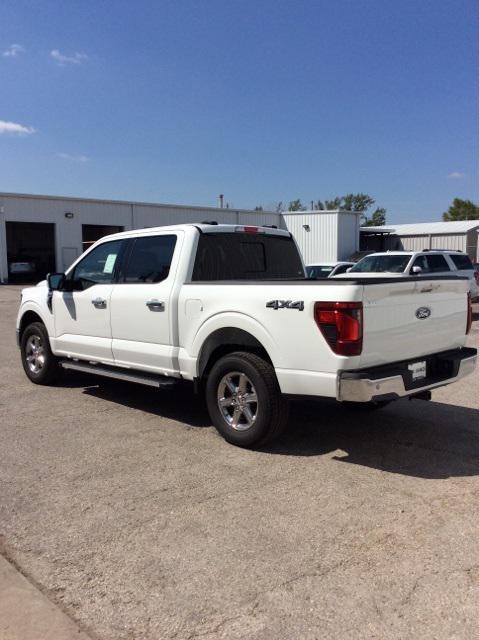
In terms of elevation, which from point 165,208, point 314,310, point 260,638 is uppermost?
point 165,208

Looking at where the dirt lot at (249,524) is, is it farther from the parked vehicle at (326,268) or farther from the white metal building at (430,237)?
the white metal building at (430,237)

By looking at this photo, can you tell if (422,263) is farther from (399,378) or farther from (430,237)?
(430,237)

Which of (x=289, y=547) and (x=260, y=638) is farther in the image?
(x=289, y=547)

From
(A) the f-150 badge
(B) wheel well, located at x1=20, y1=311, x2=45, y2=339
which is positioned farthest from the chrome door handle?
(B) wheel well, located at x1=20, y1=311, x2=45, y2=339

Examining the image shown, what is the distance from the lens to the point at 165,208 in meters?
35.5

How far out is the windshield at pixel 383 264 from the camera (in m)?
15.1

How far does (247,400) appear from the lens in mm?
5098

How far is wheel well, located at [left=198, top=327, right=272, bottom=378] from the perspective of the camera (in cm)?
507

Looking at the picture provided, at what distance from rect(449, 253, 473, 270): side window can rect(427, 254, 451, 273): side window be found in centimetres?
51

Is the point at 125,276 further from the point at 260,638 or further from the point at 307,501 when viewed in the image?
the point at 260,638

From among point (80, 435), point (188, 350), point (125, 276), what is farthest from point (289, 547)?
point (125, 276)

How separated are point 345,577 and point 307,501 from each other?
3.22 feet

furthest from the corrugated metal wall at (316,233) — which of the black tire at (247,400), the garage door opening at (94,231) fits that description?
the black tire at (247,400)

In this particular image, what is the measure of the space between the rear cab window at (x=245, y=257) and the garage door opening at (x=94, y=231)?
28694mm
